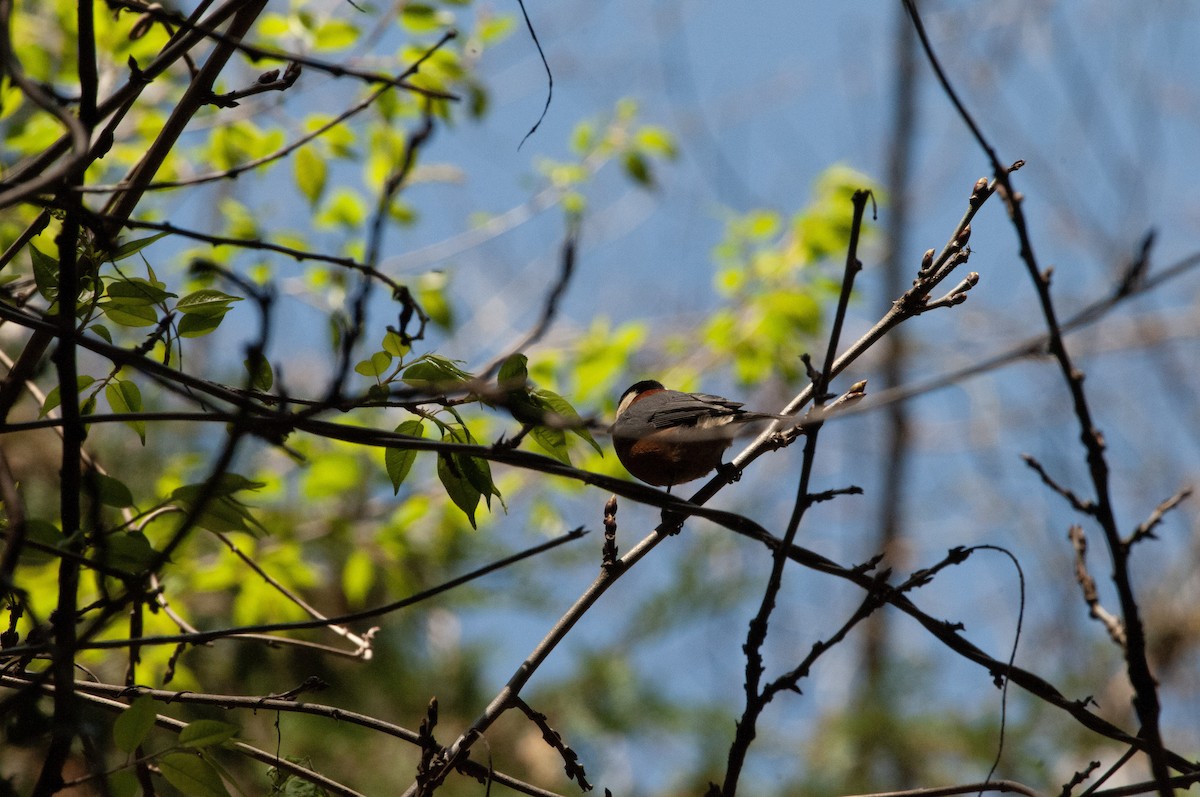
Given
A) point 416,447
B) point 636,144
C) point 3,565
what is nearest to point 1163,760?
point 416,447

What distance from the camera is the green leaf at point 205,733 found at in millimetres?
1333

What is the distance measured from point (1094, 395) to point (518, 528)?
20.4ft

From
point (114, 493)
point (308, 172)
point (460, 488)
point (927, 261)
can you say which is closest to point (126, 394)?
point (114, 493)

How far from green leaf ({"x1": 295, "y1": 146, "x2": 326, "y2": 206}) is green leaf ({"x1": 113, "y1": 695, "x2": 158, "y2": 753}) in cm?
209

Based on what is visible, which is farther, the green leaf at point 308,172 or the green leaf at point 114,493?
the green leaf at point 308,172

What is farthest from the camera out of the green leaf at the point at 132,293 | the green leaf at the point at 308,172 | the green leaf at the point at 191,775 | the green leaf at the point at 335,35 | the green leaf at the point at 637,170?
the green leaf at the point at 637,170

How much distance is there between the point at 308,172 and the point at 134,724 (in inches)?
83.8

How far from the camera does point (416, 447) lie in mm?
1285

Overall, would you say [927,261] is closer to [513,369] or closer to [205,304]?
[513,369]

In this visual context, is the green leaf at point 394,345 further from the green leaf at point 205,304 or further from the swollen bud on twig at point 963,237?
the swollen bud on twig at point 963,237

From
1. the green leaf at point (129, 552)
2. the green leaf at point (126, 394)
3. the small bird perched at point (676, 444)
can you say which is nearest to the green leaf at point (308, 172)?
the small bird perched at point (676, 444)

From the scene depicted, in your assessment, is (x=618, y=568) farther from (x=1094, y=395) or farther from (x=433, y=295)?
(x=1094, y=395)

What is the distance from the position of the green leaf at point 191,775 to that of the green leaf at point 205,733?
82 mm

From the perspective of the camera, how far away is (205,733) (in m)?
1.34
